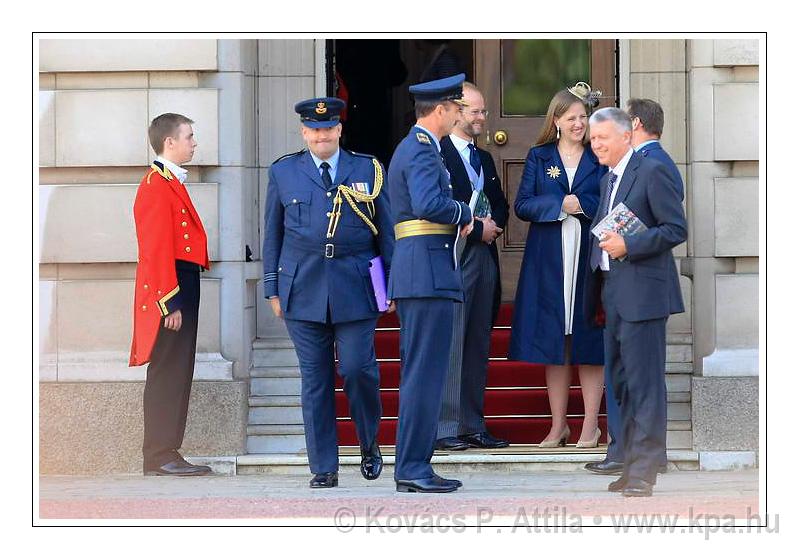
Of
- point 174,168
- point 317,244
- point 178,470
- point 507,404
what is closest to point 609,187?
point 317,244

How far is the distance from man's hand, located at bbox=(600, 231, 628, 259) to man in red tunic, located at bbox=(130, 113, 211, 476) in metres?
2.40

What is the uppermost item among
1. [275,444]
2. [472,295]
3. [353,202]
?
[353,202]

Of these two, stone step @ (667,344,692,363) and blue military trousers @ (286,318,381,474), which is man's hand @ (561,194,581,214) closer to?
stone step @ (667,344,692,363)

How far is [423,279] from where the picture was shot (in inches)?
328

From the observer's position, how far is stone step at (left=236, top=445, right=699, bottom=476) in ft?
31.2

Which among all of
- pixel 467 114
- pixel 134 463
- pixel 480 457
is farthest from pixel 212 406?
pixel 467 114

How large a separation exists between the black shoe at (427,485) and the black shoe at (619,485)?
79 centimetres

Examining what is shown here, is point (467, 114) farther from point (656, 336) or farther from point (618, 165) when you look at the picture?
point (656, 336)

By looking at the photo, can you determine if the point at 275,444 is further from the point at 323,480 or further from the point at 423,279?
the point at 423,279

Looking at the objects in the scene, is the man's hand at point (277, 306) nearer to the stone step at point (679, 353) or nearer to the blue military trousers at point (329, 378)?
the blue military trousers at point (329, 378)

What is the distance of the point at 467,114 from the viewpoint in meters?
9.78

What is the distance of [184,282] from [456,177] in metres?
1.66

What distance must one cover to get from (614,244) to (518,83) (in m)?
3.71

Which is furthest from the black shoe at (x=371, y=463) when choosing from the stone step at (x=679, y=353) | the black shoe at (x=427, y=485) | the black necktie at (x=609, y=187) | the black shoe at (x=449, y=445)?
the stone step at (x=679, y=353)
